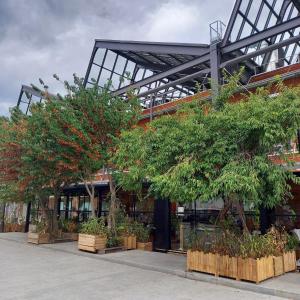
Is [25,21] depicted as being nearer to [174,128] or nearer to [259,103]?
[174,128]

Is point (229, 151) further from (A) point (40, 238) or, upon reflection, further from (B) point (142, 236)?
(A) point (40, 238)

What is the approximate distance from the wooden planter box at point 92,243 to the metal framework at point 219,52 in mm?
6372

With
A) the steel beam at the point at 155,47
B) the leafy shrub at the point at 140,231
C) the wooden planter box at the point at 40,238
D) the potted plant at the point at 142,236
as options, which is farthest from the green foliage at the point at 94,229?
the steel beam at the point at 155,47

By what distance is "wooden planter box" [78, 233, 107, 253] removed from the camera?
44.3ft

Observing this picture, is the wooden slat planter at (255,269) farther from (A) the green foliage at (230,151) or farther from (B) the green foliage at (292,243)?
(B) the green foliage at (292,243)

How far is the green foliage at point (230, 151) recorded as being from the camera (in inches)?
325

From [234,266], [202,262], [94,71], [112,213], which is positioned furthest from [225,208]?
[94,71]

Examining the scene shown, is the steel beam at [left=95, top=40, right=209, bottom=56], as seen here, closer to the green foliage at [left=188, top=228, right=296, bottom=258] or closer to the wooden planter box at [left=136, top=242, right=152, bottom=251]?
the wooden planter box at [left=136, top=242, right=152, bottom=251]

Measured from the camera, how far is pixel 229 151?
887 centimetres

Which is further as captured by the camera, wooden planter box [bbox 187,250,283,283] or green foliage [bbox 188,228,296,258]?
green foliage [bbox 188,228,296,258]

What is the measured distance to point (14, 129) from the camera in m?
16.1

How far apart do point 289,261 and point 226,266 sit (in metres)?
1.95

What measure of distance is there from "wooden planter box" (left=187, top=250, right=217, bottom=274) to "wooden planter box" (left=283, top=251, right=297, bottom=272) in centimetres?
193

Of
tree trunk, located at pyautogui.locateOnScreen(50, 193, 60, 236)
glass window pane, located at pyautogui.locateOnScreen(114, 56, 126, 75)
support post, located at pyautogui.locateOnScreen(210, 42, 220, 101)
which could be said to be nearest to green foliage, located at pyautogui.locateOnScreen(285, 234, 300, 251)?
support post, located at pyautogui.locateOnScreen(210, 42, 220, 101)
